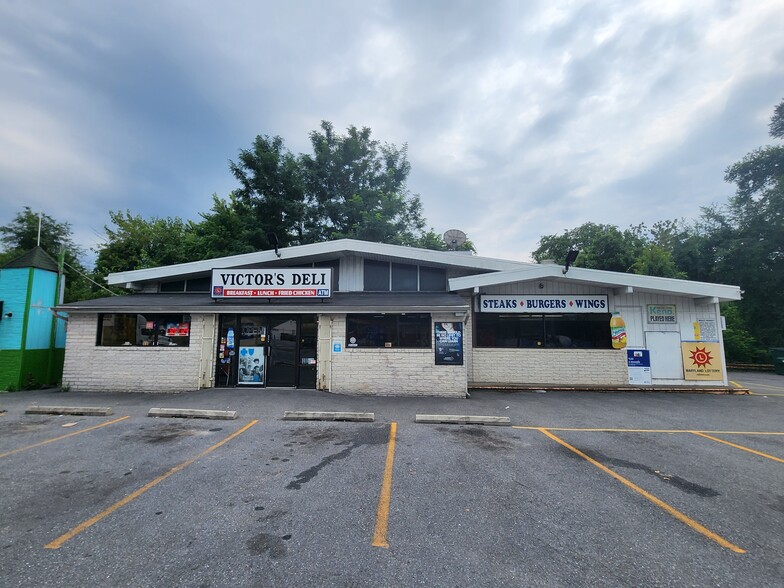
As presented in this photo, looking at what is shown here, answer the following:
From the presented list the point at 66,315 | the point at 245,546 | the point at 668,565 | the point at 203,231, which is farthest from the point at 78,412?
the point at 203,231

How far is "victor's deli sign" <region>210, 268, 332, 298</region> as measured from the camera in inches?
446

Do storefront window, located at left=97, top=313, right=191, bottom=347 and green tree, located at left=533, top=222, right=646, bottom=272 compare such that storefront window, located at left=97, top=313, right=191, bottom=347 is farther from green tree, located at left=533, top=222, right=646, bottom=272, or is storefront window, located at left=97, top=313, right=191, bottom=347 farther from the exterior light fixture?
green tree, located at left=533, top=222, right=646, bottom=272

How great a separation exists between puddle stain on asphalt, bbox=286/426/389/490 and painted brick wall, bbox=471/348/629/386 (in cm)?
664

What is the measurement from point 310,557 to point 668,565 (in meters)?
3.26

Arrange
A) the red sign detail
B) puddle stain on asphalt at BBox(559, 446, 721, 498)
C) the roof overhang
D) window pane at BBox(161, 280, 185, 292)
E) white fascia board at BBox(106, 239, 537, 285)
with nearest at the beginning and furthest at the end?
puddle stain on asphalt at BBox(559, 446, 721, 498)
the roof overhang
the red sign detail
white fascia board at BBox(106, 239, 537, 285)
window pane at BBox(161, 280, 185, 292)

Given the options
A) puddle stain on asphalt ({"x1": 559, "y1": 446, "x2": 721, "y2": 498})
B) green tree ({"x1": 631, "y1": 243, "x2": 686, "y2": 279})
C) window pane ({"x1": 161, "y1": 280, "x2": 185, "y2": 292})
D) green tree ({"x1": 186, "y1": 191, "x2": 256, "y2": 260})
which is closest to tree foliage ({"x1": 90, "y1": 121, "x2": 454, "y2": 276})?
green tree ({"x1": 186, "y1": 191, "x2": 256, "y2": 260})

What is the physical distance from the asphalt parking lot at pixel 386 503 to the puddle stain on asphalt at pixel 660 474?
41mm

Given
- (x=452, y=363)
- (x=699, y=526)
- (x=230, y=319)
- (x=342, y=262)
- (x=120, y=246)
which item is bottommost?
(x=699, y=526)

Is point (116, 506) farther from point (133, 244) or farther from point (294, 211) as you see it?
point (133, 244)

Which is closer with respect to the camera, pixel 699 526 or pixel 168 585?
pixel 168 585

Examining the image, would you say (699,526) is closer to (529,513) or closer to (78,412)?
(529,513)

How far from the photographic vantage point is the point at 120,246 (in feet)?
96.4

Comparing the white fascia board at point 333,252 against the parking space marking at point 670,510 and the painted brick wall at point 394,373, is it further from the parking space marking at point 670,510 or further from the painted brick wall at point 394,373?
the parking space marking at point 670,510

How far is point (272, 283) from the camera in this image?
11453 mm
